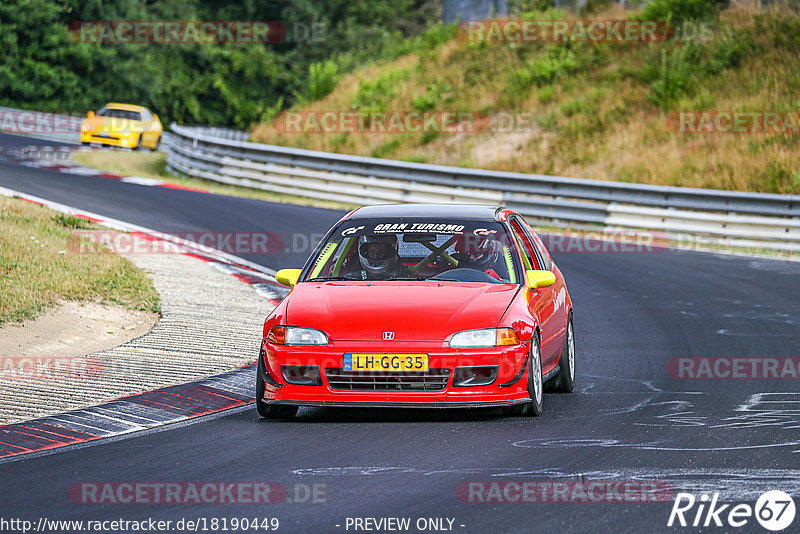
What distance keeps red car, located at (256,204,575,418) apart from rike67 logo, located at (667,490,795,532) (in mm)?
2072

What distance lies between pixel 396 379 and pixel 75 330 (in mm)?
4637

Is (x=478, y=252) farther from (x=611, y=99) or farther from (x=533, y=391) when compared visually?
(x=611, y=99)

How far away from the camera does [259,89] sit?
5434 centimetres

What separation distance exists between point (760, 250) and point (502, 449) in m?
14.6

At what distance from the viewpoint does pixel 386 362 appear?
25.1 ft

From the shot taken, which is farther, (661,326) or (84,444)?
(661,326)

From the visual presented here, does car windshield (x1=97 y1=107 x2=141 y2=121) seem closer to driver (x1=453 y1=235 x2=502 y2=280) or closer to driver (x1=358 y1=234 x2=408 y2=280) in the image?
driver (x1=358 y1=234 x2=408 y2=280)

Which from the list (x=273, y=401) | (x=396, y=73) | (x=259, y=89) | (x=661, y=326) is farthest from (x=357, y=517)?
(x=259, y=89)

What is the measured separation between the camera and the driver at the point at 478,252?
8.86 m

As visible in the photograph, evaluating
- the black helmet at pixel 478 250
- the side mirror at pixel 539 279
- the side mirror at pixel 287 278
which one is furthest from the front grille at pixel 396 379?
the black helmet at pixel 478 250

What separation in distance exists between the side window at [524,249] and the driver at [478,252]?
244 mm

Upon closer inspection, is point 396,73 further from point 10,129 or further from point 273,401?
point 273,401

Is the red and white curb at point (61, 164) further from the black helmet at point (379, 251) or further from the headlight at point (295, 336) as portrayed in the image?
the headlight at point (295, 336)

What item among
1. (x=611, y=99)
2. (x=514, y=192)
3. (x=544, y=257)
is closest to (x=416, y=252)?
(x=544, y=257)
